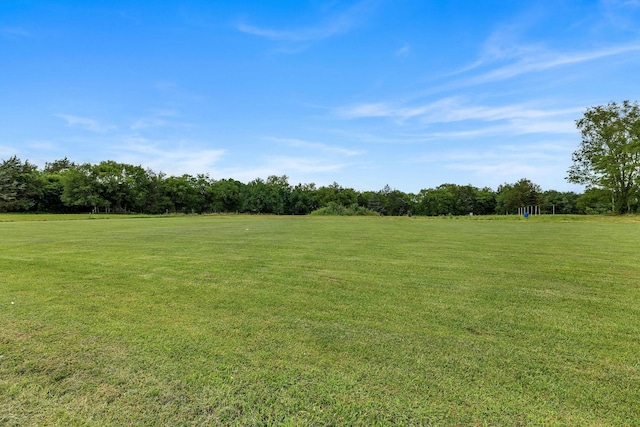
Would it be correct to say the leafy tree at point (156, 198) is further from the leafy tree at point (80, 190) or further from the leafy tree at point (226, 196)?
the leafy tree at point (226, 196)

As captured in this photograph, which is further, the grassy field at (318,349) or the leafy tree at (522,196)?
the leafy tree at (522,196)

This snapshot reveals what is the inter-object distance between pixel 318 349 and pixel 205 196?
77.9m

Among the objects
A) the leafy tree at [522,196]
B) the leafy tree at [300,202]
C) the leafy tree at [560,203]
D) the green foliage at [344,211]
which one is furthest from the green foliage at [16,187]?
the leafy tree at [560,203]

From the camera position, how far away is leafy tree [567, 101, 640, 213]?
110ft

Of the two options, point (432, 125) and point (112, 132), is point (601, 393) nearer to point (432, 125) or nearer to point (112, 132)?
point (432, 125)

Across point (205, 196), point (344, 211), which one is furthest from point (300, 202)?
point (205, 196)

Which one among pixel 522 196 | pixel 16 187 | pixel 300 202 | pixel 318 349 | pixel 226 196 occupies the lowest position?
pixel 318 349

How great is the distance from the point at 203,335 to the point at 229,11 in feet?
58.4

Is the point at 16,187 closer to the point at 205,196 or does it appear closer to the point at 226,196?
the point at 205,196

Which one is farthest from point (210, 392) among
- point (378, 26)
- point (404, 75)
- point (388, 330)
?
point (404, 75)

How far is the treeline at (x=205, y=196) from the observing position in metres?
56.1

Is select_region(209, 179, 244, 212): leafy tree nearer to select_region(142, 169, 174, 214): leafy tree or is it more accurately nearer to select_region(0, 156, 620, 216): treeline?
select_region(0, 156, 620, 216): treeline

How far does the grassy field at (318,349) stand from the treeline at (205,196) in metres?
45.4

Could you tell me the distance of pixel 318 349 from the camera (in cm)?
265
